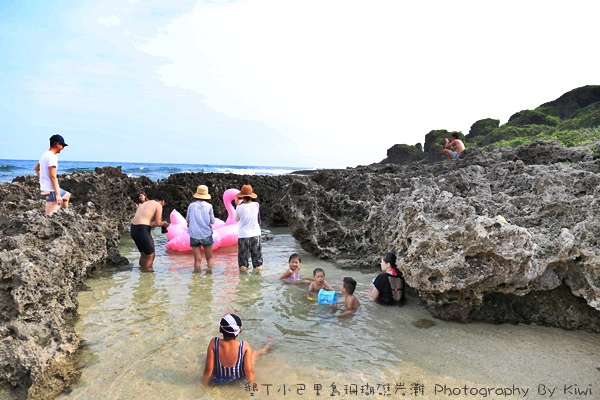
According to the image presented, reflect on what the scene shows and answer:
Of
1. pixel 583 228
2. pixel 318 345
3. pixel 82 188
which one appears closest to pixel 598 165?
pixel 583 228

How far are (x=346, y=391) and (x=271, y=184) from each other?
12190mm

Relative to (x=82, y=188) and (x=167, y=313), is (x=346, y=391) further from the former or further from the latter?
(x=82, y=188)

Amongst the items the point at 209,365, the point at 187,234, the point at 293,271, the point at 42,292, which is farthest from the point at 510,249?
the point at 187,234

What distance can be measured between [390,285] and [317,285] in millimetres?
1105

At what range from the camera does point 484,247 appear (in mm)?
4430

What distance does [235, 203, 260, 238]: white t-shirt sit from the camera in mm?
7672

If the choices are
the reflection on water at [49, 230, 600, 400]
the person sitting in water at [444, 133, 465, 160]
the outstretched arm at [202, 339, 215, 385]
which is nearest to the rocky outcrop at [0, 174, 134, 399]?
the reflection on water at [49, 230, 600, 400]

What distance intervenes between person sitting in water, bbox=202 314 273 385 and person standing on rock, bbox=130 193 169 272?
437cm

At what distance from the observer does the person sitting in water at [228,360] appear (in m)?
3.67

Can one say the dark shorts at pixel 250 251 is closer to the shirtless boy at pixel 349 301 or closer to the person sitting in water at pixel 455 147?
the shirtless boy at pixel 349 301

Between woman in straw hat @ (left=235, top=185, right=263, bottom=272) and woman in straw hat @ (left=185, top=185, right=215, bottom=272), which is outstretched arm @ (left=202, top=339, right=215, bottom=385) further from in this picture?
woman in straw hat @ (left=185, top=185, right=215, bottom=272)

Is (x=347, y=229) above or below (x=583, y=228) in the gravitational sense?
below

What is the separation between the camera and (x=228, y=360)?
3.68 metres

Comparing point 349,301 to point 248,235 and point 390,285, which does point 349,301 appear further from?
point 248,235
